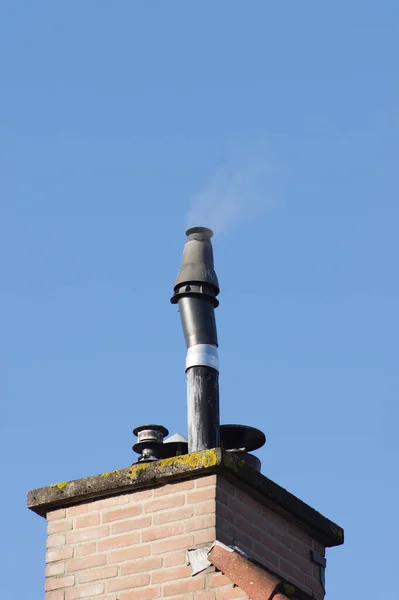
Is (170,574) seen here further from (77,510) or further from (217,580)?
(77,510)

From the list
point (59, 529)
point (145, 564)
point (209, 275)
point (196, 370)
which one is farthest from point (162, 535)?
point (209, 275)

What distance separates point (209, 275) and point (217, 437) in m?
1.09

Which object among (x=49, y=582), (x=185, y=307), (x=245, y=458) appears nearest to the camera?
(x=49, y=582)

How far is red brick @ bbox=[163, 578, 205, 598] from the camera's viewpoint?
6.39 metres

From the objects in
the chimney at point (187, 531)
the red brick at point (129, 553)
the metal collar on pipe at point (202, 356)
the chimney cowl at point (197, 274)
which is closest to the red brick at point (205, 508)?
the chimney at point (187, 531)

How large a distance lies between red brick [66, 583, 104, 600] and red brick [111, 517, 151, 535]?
0.94ft

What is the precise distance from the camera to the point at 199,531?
21.4ft

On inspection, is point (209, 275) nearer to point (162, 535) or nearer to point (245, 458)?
point (245, 458)

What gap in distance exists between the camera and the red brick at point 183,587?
6.39 m

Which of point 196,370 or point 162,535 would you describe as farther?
point 196,370

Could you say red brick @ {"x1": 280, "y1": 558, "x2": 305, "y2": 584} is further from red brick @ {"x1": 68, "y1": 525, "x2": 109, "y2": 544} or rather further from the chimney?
red brick @ {"x1": 68, "y1": 525, "x2": 109, "y2": 544}

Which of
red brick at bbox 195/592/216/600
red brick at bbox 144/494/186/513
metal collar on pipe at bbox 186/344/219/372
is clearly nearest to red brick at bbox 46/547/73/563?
red brick at bbox 144/494/186/513

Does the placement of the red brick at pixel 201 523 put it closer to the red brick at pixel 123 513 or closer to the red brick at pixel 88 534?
the red brick at pixel 123 513

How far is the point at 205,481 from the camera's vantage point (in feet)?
21.7
